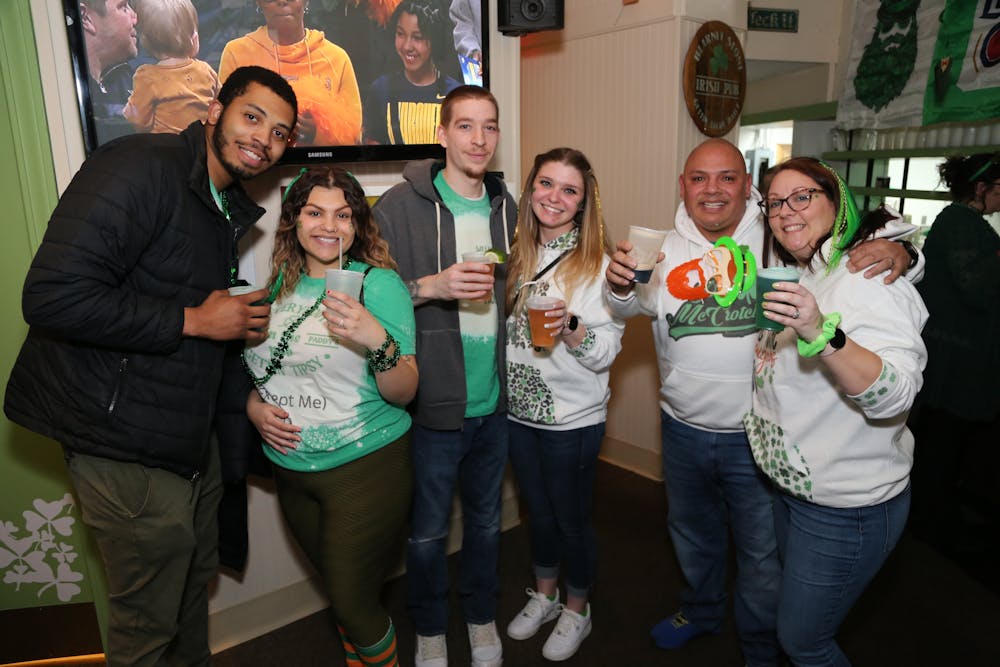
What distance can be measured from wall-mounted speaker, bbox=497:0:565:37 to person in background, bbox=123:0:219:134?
122 cm

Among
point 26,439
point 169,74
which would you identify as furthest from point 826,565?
point 26,439

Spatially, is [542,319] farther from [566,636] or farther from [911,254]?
[566,636]

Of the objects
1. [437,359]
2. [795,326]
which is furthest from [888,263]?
[437,359]

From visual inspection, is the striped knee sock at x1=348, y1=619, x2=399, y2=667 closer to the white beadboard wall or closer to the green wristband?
the green wristband

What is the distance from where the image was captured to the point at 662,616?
2.78 metres

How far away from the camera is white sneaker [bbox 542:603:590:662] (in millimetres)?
2529

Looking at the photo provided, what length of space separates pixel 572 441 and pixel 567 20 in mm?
2988

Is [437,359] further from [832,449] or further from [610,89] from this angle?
[610,89]

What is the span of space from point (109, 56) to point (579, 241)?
1.59 meters

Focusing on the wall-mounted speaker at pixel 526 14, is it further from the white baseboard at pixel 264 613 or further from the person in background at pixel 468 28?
the white baseboard at pixel 264 613

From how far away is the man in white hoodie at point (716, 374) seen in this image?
85.3 inches

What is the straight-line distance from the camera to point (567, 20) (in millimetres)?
4191

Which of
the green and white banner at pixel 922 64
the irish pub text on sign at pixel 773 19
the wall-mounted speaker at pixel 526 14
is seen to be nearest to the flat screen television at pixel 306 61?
the wall-mounted speaker at pixel 526 14

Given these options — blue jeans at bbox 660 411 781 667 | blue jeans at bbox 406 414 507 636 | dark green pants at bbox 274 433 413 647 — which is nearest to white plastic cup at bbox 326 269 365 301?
dark green pants at bbox 274 433 413 647
